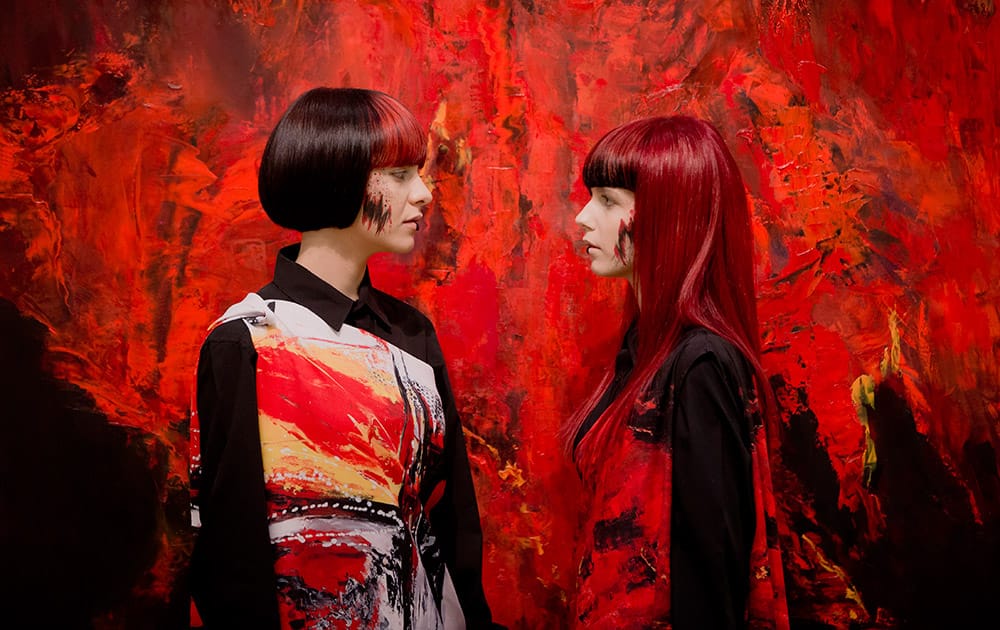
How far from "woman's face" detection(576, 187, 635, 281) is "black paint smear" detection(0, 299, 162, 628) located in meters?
1.21

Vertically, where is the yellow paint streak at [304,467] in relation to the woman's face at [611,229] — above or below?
below

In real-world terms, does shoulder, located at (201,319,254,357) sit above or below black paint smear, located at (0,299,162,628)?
above

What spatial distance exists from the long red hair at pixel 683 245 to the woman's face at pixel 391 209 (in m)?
0.41

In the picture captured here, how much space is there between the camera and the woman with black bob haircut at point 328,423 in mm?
1401

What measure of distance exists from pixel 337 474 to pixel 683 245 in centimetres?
77

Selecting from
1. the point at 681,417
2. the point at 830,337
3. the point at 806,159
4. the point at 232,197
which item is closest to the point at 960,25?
the point at 806,159

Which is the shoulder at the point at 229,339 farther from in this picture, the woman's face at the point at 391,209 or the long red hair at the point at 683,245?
the long red hair at the point at 683,245

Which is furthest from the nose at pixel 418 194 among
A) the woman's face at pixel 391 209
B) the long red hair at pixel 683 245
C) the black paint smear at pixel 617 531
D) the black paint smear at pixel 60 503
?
the black paint smear at pixel 60 503

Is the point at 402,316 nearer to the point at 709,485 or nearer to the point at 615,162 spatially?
the point at 615,162

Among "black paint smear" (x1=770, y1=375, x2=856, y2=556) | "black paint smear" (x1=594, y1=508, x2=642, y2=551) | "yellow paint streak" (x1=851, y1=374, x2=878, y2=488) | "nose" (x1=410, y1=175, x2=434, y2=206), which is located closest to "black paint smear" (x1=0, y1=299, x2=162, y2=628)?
"nose" (x1=410, y1=175, x2=434, y2=206)

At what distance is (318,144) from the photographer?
1.53m

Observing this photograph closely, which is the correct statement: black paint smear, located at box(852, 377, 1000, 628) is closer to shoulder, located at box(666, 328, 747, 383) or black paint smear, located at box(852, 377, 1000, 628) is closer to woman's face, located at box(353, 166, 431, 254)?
shoulder, located at box(666, 328, 747, 383)

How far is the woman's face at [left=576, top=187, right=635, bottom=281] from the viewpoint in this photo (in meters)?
1.57

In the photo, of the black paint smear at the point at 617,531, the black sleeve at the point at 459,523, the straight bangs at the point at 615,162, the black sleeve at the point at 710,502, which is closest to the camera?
the black sleeve at the point at 710,502
